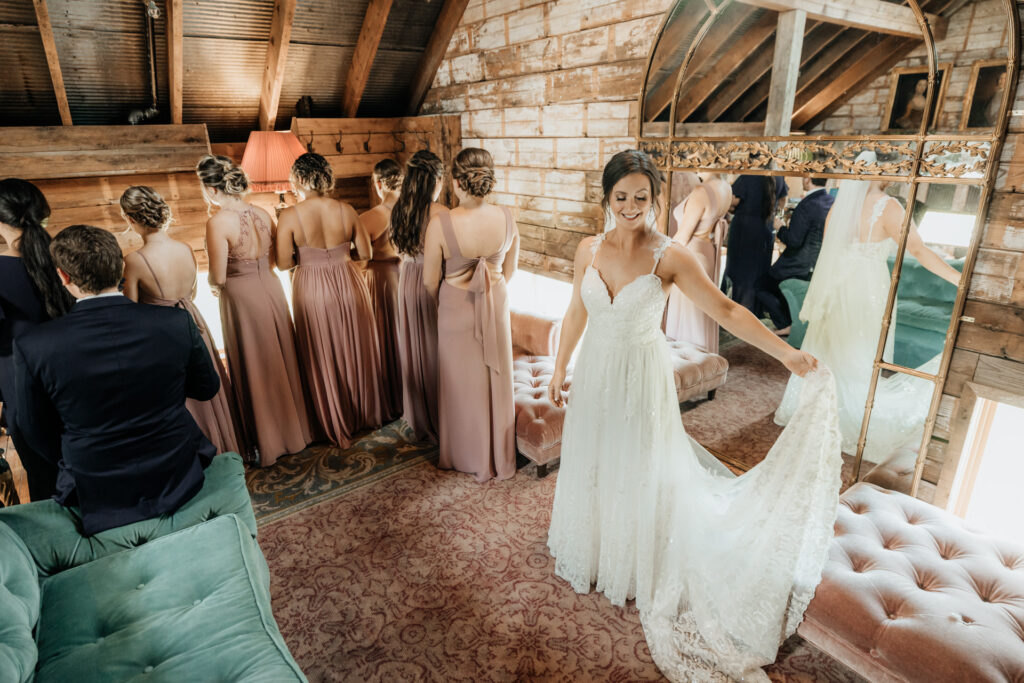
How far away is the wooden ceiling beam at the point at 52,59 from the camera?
3.29 m

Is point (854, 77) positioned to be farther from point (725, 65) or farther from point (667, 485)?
point (667, 485)

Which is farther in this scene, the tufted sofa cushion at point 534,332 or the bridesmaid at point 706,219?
the tufted sofa cushion at point 534,332

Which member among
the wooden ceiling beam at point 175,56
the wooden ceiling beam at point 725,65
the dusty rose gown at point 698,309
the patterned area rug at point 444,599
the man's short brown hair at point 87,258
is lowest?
the patterned area rug at point 444,599

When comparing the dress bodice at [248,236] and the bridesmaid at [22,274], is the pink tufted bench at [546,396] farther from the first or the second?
the bridesmaid at [22,274]

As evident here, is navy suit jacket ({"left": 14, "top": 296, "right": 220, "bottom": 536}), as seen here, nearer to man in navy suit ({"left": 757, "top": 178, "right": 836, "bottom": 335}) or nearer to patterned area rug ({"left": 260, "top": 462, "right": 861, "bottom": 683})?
patterned area rug ({"left": 260, "top": 462, "right": 861, "bottom": 683})

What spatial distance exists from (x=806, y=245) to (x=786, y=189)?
0.86ft

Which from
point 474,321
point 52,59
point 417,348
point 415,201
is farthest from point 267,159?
point 474,321

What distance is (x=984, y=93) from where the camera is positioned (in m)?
1.82

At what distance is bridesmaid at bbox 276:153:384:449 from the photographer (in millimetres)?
3119

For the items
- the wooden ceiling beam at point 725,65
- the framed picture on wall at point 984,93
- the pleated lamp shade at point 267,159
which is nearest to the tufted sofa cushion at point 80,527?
the wooden ceiling beam at point 725,65

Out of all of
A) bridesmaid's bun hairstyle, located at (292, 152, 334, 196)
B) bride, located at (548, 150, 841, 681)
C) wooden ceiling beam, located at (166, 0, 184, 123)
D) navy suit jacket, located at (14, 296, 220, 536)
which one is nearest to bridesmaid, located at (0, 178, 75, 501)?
navy suit jacket, located at (14, 296, 220, 536)

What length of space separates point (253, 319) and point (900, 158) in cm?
312

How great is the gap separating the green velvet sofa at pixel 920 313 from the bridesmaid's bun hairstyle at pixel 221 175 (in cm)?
306

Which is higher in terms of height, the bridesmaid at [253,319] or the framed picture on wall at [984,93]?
the framed picture on wall at [984,93]
